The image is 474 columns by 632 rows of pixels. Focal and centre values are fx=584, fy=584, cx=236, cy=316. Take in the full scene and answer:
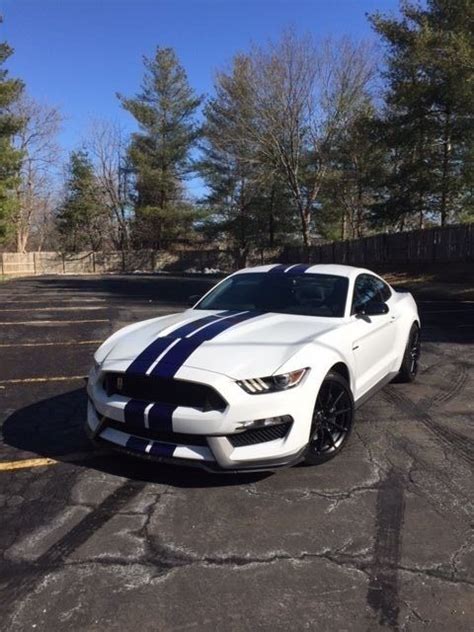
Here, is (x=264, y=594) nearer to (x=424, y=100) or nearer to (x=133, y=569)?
(x=133, y=569)

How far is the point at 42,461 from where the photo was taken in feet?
14.6

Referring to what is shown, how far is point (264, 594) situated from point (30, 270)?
48.4 m

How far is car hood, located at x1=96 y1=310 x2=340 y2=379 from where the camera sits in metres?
3.93

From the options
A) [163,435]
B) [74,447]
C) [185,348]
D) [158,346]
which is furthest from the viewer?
[74,447]

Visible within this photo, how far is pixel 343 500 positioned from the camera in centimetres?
379

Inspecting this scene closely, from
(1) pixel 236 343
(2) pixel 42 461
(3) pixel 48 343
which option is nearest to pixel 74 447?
(2) pixel 42 461

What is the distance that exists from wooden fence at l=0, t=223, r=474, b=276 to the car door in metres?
18.1

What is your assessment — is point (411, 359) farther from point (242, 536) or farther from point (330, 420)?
Result: point (242, 536)

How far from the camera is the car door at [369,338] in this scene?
5004 millimetres

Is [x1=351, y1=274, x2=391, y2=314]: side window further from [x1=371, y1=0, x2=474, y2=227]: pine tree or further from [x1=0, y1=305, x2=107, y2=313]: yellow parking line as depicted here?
[x1=371, y1=0, x2=474, y2=227]: pine tree

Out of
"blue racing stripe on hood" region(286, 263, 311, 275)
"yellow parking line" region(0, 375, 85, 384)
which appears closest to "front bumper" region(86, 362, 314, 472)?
"blue racing stripe on hood" region(286, 263, 311, 275)

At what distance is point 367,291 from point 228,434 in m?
2.82

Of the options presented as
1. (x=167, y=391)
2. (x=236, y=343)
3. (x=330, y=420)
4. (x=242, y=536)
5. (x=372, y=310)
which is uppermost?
(x=372, y=310)

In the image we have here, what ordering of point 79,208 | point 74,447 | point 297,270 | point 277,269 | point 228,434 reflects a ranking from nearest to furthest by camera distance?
point 228,434
point 74,447
point 297,270
point 277,269
point 79,208
